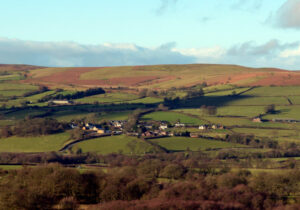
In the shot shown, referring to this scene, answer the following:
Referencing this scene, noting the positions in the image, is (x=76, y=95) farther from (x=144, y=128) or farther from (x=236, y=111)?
(x=236, y=111)

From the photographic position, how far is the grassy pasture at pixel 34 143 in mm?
85312

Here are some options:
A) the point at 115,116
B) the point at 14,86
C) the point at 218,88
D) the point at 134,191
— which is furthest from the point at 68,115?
the point at 134,191

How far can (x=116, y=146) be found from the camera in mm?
85500

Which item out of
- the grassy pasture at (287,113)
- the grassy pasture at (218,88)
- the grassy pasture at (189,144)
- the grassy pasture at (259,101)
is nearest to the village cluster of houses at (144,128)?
the grassy pasture at (189,144)

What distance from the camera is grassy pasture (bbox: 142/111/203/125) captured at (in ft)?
371

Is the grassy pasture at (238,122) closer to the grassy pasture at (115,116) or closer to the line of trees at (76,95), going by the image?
the grassy pasture at (115,116)

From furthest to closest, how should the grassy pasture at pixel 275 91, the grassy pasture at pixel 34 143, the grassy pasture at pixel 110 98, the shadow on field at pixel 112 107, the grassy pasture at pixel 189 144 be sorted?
the grassy pasture at pixel 275 91 → the grassy pasture at pixel 110 98 → the shadow on field at pixel 112 107 → the grassy pasture at pixel 189 144 → the grassy pasture at pixel 34 143

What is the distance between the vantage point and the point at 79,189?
4803 centimetres

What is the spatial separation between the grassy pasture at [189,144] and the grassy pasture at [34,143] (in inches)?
716

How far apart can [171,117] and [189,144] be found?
29.2 meters

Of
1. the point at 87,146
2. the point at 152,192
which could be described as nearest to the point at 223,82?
the point at 87,146

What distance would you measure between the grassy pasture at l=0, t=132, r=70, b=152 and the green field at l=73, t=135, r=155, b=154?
4.98 m

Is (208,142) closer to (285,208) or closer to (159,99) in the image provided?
(285,208)

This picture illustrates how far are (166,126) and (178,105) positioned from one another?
3202 cm
